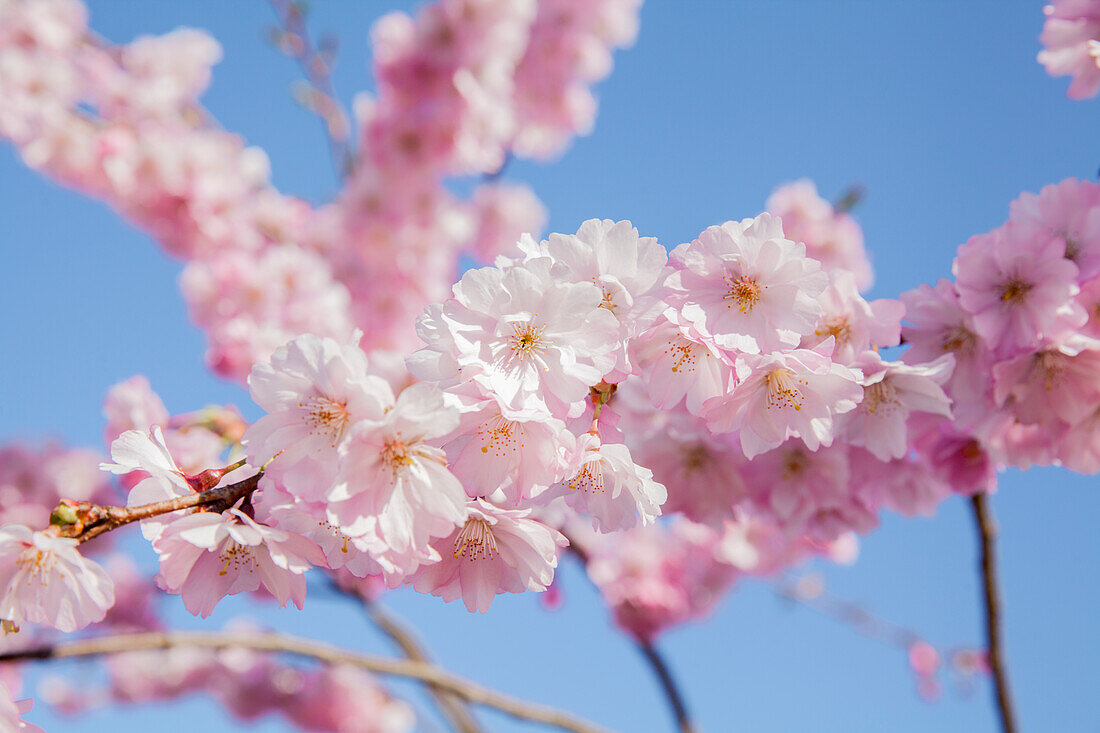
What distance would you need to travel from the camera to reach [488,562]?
3.69 feet

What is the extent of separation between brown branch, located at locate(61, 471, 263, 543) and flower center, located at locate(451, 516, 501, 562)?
0.30 m

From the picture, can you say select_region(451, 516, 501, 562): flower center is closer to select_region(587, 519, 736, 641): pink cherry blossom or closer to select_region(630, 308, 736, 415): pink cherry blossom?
select_region(630, 308, 736, 415): pink cherry blossom

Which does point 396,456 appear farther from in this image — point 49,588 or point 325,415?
point 49,588

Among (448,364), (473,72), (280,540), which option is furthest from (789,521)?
(473,72)

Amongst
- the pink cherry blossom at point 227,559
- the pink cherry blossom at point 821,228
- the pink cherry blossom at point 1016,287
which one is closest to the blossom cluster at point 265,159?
the pink cherry blossom at point 821,228

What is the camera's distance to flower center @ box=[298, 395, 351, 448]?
3.26 ft

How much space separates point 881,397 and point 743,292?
0.44 m

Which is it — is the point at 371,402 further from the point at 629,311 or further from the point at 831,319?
the point at 831,319

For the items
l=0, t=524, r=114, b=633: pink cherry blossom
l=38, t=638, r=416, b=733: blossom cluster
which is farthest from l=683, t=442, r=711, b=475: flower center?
l=38, t=638, r=416, b=733: blossom cluster

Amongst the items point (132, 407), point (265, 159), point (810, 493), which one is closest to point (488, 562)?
point (810, 493)

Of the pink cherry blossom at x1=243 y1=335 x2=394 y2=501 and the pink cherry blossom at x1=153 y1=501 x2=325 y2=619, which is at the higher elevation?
the pink cherry blossom at x1=243 y1=335 x2=394 y2=501

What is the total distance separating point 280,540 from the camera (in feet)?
3.16

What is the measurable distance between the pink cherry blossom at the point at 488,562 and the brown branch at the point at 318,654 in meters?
1.32

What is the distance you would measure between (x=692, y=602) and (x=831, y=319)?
4447 millimetres
